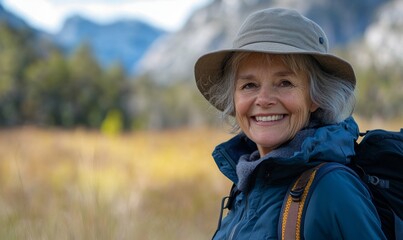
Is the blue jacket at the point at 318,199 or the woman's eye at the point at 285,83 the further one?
the woman's eye at the point at 285,83

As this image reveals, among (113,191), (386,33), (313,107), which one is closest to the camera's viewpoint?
(313,107)

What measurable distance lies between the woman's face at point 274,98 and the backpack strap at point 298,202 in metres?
0.25

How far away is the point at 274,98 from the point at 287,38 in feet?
0.54

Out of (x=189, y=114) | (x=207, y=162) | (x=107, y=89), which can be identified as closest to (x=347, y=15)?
(x=189, y=114)

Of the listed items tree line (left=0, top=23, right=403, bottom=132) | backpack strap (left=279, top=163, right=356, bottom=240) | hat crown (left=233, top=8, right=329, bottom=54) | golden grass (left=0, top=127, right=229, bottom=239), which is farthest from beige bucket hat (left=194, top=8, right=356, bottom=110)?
tree line (left=0, top=23, right=403, bottom=132)

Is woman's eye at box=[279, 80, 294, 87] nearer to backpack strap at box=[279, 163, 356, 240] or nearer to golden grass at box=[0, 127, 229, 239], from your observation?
backpack strap at box=[279, 163, 356, 240]

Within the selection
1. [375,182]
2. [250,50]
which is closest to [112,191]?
[250,50]

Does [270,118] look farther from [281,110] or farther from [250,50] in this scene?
[250,50]

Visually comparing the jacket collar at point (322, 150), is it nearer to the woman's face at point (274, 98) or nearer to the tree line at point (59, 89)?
the woman's face at point (274, 98)

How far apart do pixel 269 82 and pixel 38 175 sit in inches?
297

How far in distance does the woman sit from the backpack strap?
0.06 ft

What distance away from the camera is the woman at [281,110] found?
1385 millimetres

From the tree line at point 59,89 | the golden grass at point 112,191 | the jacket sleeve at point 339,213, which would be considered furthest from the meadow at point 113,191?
the tree line at point 59,89

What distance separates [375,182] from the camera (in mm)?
1370
